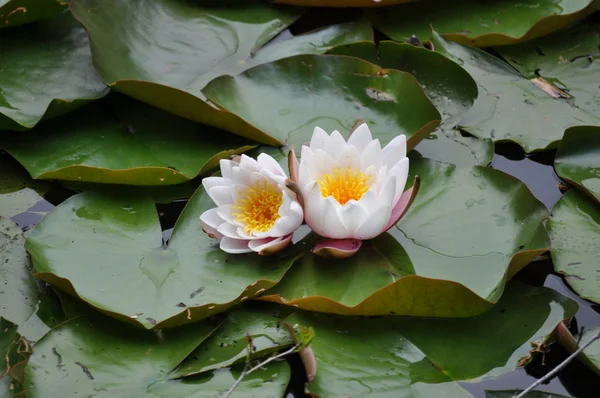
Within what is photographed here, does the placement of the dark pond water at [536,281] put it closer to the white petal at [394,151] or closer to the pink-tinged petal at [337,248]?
the pink-tinged petal at [337,248]

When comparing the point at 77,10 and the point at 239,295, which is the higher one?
the point at 77,10

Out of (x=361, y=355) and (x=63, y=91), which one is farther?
(x=63, y=91)

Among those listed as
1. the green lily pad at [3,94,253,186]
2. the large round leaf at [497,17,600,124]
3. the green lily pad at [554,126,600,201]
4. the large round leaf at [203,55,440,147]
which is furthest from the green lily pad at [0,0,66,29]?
the green lily pad at [554,126,600,201]

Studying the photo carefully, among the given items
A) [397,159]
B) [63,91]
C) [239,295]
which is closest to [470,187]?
[397,159]

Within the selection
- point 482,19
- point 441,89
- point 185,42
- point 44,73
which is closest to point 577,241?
point 441,89

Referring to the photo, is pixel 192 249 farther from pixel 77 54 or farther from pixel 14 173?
pixel 77 54

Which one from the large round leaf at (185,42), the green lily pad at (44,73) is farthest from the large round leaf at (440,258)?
the green lily pad at (44,73)

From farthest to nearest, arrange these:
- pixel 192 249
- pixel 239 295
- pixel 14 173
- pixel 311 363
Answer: pixel 14 173
pixel 192 249
pixel 239 295
pixel 311 363
